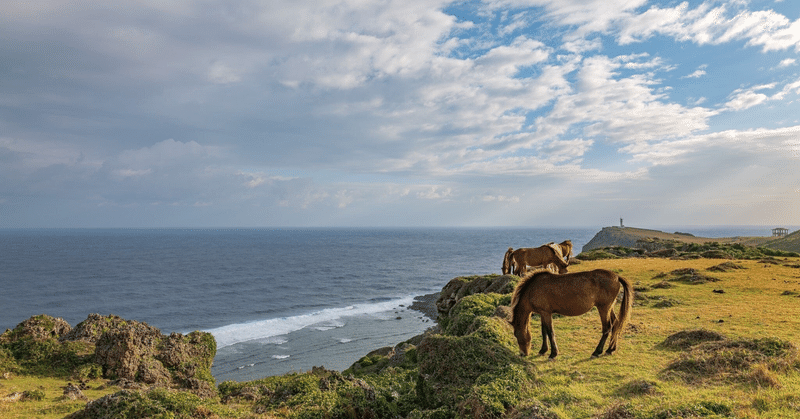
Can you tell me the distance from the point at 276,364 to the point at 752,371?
31.6 meters

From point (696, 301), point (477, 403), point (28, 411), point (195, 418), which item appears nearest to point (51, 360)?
point (28, 411)

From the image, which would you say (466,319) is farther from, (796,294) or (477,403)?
(796,294)

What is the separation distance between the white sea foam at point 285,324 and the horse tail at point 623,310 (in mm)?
37117

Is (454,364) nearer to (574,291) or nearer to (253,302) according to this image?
(574,291)

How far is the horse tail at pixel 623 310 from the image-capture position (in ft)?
36.6

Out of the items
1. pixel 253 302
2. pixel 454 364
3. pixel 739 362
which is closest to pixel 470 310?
pixel 454 364

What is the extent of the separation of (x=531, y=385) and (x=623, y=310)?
4163 millimetres

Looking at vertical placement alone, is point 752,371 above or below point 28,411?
above

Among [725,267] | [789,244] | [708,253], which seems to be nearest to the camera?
[725,267]

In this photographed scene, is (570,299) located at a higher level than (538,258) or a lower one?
lower

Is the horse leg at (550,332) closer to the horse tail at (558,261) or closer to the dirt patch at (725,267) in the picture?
the horse tail at (558,261)

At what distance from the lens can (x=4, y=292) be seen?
67875 millimetres

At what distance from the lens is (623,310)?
1125 cm

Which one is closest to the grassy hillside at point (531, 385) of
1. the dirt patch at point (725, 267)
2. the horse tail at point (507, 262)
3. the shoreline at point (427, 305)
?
the horse tail at point (507, 262)
